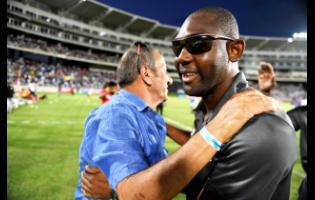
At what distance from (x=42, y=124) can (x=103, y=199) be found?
512 inches

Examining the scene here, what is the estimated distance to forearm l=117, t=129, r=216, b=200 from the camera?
5.89ft

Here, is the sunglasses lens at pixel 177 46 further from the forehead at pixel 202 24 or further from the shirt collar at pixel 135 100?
the shirt collar at pixel 135 100

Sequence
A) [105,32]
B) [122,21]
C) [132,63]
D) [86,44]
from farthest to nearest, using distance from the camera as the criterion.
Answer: [122,21] → [105,32] → [86,44] → [132,63]

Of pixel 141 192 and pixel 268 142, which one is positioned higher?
pixel 268 142

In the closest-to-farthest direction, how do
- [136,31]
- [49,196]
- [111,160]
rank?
[111,160]
[49,196]
[136,31]

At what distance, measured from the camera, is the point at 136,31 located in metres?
90.9

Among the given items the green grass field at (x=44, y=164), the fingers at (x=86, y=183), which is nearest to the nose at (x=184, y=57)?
the fingers at (x=86, y=183)

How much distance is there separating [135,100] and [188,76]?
792 millimetres

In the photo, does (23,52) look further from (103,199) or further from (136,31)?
(103,199)

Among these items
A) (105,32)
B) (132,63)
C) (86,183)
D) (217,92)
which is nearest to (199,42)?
(217,92)

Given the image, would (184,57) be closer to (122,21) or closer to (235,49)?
(235,49)

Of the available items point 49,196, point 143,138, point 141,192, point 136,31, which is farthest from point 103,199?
point 136,31

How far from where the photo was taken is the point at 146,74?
305 cm

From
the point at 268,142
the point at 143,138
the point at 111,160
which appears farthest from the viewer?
the point at 143,138
